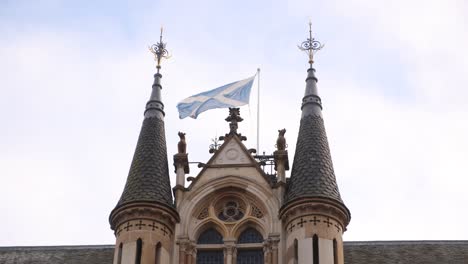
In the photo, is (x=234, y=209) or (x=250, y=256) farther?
(x=234, y=209)

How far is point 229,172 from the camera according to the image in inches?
1861

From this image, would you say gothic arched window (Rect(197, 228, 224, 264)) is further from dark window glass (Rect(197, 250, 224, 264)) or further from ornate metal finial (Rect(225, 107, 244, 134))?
ornate metal finial (Rect(225, 107, 244, 134))

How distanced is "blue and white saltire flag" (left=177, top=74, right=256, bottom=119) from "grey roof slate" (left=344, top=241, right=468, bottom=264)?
334 inches

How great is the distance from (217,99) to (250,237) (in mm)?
8980

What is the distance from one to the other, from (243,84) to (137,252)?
39.8ft

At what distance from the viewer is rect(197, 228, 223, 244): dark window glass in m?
45.6

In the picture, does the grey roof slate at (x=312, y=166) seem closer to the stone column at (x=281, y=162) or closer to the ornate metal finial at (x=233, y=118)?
the stone column at (x=281, y=162)

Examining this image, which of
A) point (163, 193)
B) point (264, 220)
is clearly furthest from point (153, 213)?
point (264, 220)

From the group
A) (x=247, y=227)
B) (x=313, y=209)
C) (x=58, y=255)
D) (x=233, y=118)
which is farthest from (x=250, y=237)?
(x=58, y=255)

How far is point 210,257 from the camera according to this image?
45094mm

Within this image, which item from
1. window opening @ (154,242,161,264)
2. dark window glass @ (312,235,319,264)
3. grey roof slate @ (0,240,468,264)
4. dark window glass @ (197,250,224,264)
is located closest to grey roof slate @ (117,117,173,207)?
window opening @ (154,242,161,264)

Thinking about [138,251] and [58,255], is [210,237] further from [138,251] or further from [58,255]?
[58,255]

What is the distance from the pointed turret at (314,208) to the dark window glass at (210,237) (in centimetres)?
287

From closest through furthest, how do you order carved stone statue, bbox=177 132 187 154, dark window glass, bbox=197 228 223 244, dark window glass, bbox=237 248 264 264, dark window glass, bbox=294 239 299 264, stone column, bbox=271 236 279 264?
dark window glass, bbox=294 239 299 264
stone column, bbox=271 236 279 264
dark window glass, bbox=237 248 264 264
dark window glass, bbox=197 228 223 244
carved stone statue, bbox=177 132 187 154
